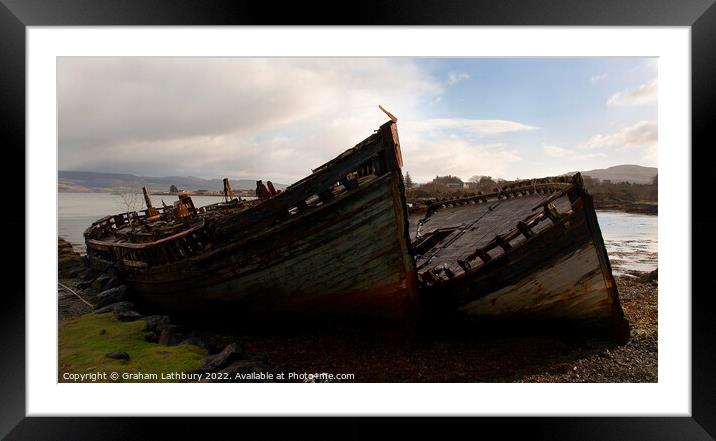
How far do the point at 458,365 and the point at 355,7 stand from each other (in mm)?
5184

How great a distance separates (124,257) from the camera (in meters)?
8.18

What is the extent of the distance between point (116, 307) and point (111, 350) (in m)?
1.25

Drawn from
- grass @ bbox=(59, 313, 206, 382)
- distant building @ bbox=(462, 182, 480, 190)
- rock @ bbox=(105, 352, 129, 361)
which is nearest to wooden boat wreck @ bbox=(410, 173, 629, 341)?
distant building @ bbox=(462, 182, 480, 190)

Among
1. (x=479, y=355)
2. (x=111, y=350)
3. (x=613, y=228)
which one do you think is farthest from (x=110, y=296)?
(x=613, y=228)

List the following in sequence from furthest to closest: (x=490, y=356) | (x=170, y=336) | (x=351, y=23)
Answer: (x=170, y=336) → (x=490, y=356) → (x=351, y=23)

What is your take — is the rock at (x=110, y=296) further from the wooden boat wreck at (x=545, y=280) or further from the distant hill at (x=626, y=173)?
the distant hill at (x=626, y=173)

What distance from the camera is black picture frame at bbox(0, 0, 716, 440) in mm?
4699

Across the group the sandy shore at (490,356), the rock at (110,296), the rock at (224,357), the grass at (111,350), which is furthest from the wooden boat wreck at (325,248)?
the rock at (110,296)

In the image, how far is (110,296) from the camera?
709cm

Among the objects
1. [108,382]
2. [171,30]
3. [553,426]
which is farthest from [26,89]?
[553,426]

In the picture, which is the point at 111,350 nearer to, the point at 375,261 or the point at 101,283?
the point at 101,283

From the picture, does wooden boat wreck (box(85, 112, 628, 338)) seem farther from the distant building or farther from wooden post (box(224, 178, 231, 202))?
the distant building

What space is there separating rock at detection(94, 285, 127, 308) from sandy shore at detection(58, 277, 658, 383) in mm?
522

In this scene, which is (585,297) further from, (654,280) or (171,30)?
(171,30)
